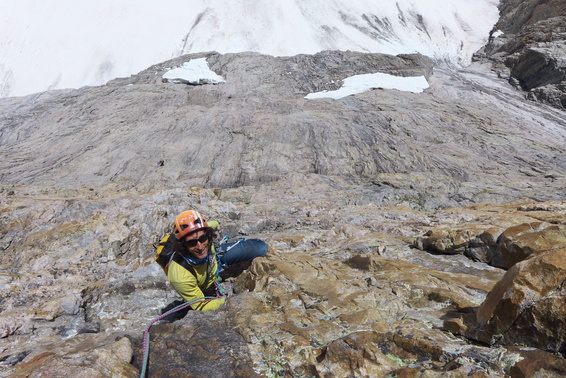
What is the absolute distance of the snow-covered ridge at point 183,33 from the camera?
42.1 metres

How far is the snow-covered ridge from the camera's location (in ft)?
138

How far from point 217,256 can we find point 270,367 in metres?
3.33

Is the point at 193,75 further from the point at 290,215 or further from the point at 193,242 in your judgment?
the point at 193,242

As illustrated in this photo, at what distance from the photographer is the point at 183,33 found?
45188 mm

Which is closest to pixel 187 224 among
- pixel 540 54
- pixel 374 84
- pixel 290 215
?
pixel 290 215

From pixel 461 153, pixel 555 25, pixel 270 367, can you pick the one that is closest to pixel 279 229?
pixel 270 367

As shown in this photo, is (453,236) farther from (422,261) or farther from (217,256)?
(217,256)

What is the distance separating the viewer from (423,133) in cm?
2098

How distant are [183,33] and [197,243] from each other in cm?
4801

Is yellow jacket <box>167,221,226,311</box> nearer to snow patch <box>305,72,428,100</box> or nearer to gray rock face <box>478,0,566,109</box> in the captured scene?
snow patch <box>305,72,428,100</box>

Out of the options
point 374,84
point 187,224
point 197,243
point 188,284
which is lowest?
point 188,284

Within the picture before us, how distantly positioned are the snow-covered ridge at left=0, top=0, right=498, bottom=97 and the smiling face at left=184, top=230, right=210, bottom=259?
1629 inches

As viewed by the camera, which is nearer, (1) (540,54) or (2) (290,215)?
(2) (290,215)

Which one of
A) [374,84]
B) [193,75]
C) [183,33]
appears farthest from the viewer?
[183,33]
